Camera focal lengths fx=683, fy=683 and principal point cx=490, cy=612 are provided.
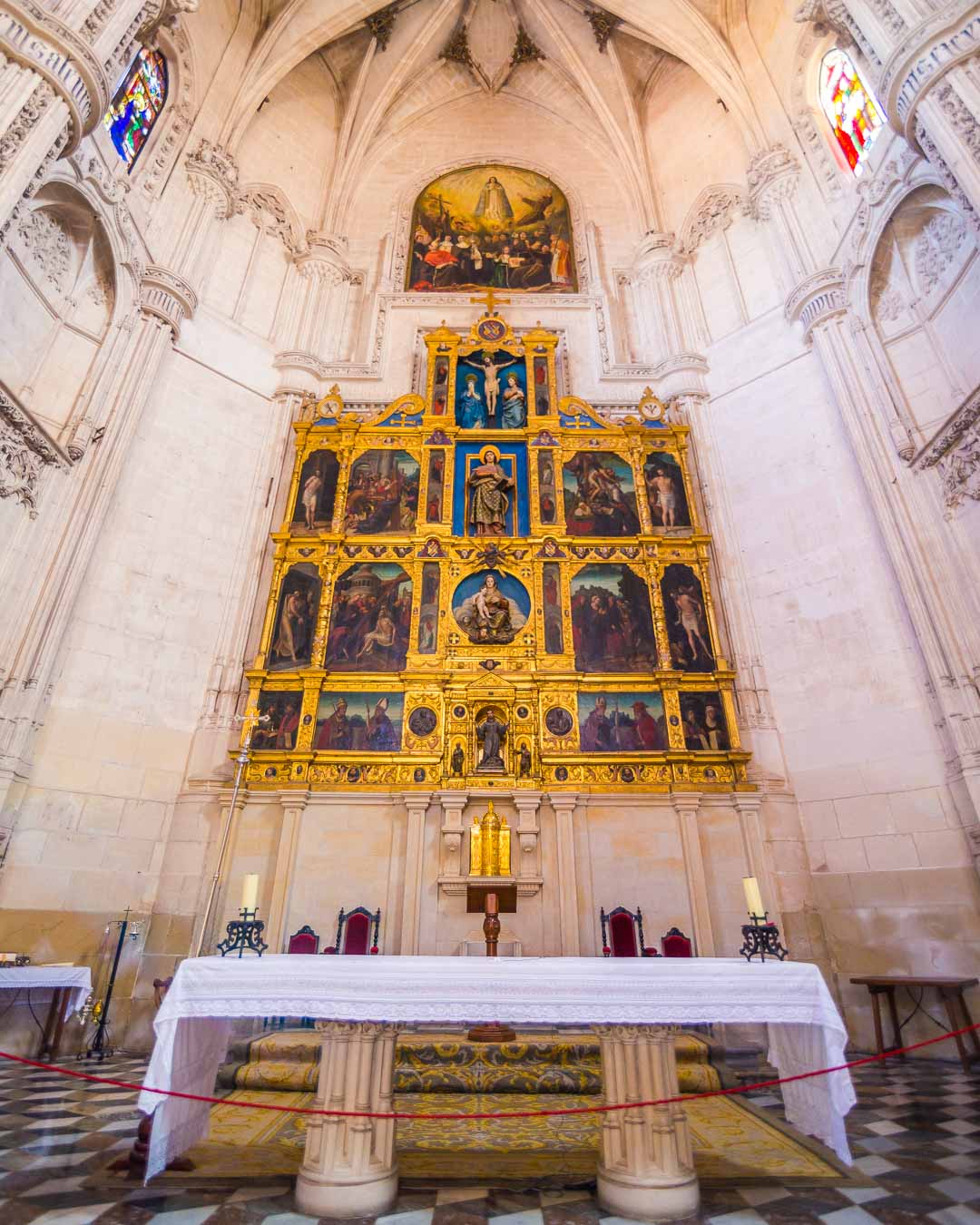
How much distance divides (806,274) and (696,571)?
230 inches

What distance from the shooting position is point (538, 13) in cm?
1703

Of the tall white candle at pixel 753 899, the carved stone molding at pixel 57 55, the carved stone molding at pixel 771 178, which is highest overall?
the carved stone molding at pixel 771 178

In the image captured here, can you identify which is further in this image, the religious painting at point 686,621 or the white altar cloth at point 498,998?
the religious painting at point 686,621

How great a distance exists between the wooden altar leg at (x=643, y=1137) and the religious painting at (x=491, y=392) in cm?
1057

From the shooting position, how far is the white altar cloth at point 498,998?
3736 mm

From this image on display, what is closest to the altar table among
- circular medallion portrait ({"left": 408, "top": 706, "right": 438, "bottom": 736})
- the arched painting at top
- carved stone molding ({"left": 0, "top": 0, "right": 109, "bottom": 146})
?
circular medallion portrait ({"left": 408, "top": 706, "right": 438, "bottom": 736})

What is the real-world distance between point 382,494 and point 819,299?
321 inches

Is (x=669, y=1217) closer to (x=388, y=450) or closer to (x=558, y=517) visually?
(x=558, y=517)

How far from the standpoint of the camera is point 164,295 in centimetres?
1148

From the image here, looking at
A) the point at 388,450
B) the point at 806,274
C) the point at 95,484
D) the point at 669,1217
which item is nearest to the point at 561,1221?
the point at 669,1217

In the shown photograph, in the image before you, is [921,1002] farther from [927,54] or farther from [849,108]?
[849,108]

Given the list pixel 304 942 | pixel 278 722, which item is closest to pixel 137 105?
pixel 278 722

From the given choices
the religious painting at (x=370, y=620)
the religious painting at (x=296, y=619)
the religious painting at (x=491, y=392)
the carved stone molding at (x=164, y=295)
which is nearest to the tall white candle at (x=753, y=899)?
the religious painting at (x=370, y=620)

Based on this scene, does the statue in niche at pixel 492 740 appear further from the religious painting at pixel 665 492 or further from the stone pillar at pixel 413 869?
the religious painting at pixel 665 492
